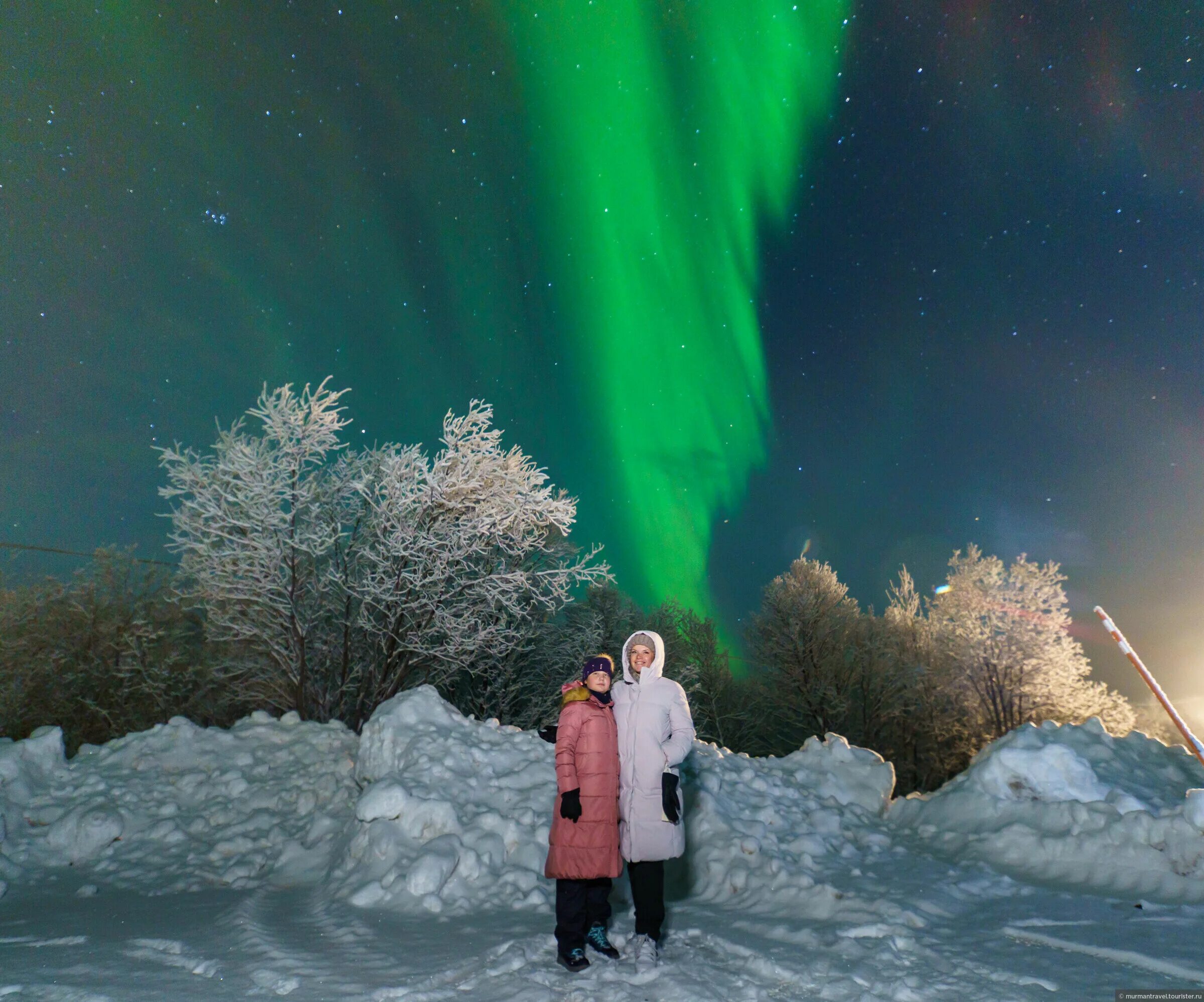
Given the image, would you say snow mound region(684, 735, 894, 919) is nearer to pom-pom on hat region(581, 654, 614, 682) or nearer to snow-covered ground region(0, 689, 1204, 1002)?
snow-covered ground region(0, 689, 1204, 1002)

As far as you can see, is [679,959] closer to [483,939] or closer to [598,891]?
[598,891]

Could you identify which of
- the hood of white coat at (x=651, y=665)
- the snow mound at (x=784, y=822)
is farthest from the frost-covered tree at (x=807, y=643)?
the hood of white coat at (x=651, y=665)

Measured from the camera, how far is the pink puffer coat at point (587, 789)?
145 inches

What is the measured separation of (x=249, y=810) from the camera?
6.60 meters

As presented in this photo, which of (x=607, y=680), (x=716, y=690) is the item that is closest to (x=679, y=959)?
(x=607, y=680)

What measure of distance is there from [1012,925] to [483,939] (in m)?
3.38

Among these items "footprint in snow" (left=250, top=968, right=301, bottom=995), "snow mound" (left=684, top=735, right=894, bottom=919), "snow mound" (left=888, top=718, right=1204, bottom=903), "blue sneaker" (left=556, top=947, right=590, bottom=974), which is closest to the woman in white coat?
"blue sneaker" (left=556, top=947, right=590, bottom=974)

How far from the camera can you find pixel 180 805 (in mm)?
6578

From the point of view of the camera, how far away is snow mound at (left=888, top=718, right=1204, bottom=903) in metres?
4.55

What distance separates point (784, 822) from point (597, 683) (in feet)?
10.1

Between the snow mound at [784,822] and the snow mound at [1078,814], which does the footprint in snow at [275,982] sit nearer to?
the snow mound at [784,822]

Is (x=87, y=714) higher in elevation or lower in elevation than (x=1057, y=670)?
lower

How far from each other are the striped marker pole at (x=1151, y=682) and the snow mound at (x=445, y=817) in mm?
5194

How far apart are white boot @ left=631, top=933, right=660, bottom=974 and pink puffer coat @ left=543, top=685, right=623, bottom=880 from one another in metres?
0.41
